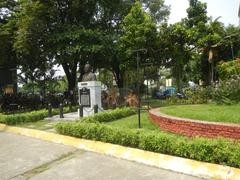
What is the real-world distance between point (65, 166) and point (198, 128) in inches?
142

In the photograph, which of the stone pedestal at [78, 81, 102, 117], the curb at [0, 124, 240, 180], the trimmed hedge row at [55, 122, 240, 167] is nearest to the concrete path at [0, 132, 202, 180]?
the curb at [0, 124, 240, 180]

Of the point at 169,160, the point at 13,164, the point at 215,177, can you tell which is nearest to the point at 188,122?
the point at 169,160

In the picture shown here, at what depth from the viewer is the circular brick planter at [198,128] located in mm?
7935

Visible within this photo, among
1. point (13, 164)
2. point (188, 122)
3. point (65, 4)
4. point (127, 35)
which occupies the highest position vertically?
point (65, 4)

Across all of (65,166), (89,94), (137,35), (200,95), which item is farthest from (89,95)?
(65,166)

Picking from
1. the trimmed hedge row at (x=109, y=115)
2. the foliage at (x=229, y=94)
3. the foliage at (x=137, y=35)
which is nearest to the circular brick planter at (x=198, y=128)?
the trimmed hedge row at (x=109, y=115)

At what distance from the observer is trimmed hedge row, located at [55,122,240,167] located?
6640 mm

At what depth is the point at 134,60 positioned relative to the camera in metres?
21.9

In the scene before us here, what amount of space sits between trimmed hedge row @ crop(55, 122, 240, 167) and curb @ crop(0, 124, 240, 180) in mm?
155

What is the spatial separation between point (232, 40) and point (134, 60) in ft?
47.0

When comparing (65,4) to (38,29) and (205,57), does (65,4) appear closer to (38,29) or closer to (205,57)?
(38,29)

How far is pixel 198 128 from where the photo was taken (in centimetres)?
878

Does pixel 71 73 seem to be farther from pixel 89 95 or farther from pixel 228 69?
pixel 228 69

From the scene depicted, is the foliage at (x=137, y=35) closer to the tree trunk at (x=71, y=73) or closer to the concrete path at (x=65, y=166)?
the tree trunk at (x=71, y=73)
